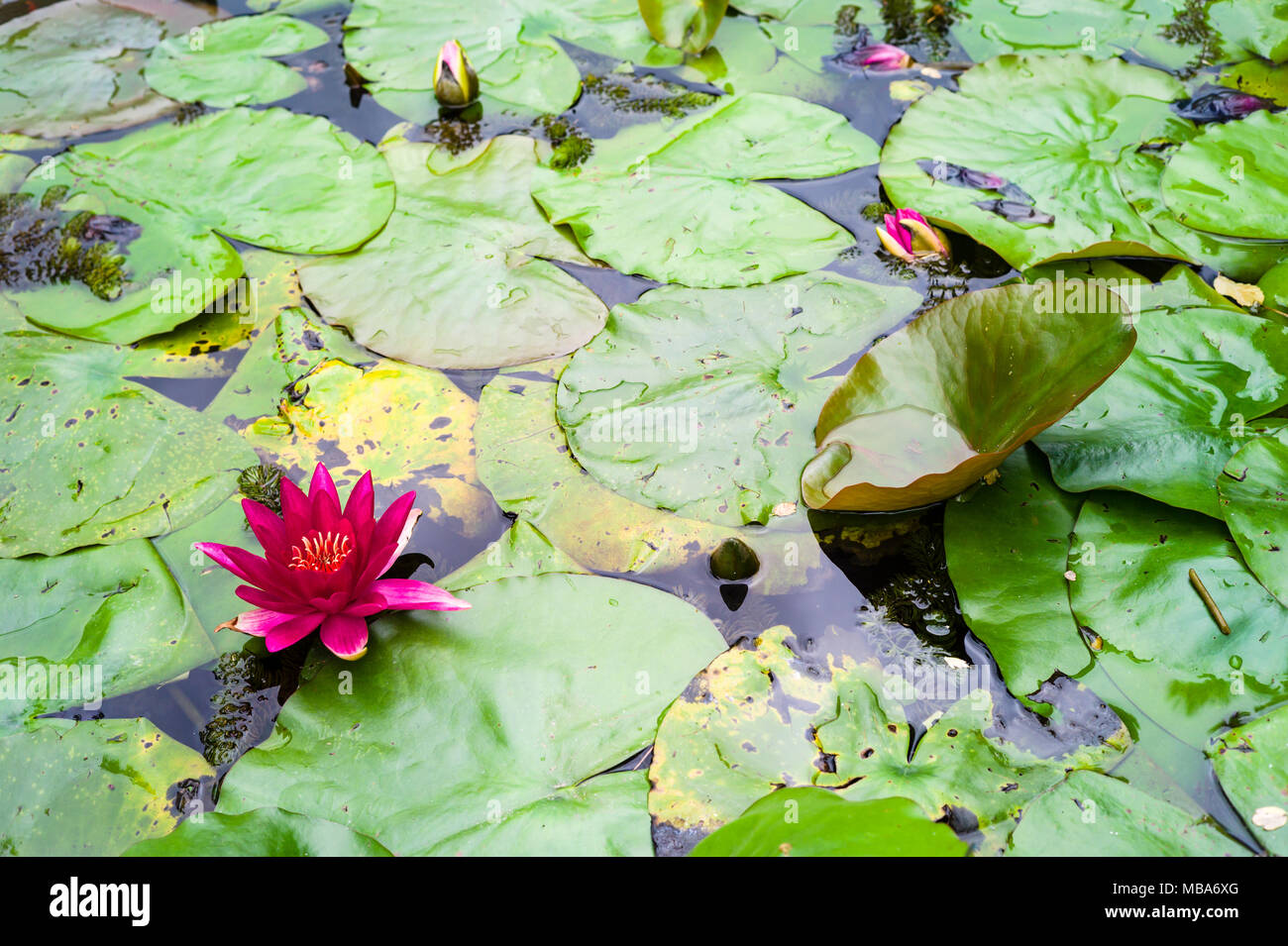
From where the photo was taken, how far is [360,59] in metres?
3.80

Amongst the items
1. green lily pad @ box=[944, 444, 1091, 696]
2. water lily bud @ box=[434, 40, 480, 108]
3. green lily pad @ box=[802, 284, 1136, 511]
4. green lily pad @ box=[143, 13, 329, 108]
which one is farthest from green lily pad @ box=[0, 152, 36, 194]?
green lily pad @ box=[944, 444, 1091, 696]

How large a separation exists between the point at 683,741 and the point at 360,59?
3489 mm

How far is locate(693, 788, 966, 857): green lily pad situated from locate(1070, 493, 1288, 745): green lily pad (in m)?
0.76

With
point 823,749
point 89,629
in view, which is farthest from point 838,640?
point 89,629

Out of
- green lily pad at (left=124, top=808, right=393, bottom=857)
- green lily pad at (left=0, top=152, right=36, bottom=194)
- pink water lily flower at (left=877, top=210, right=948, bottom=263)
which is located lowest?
green lily pad at (left=124, top=808, right=393, bottom=857)

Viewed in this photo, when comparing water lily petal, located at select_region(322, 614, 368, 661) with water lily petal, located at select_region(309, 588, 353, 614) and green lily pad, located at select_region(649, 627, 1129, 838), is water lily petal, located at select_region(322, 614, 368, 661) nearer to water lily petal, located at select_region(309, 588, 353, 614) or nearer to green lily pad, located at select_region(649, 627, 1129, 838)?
water lily petal, located at select_region(309, 588, 353, 614)

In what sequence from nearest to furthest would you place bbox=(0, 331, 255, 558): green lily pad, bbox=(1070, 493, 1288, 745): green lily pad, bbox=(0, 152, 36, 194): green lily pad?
bbox=(1070, 493, 1288, 745): green lily pad, bbox=(0, 331, 255, 558): green lily pad, bbox=(0, 152, 36, 194): green lily pad

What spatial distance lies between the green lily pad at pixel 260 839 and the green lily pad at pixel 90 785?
169mm

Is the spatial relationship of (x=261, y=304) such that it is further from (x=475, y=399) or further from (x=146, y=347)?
(x=475, y=399)

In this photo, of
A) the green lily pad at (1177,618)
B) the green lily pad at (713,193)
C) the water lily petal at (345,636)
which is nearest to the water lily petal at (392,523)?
the water lily petal at (345,636)

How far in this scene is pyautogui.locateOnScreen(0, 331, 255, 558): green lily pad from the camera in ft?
7.75

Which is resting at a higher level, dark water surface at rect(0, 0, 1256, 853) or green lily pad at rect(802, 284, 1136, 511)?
green lily pad at rect(802, 284, 1136, 511)

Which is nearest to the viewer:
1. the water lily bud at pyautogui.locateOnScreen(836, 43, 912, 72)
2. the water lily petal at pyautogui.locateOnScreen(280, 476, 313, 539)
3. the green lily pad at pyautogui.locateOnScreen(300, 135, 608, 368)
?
the water lily petal at pyautogui.locateOnScreen(280, 476, 313, 539)

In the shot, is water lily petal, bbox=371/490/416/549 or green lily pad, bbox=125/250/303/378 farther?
green lily pad, bbox=125/250/303/378
